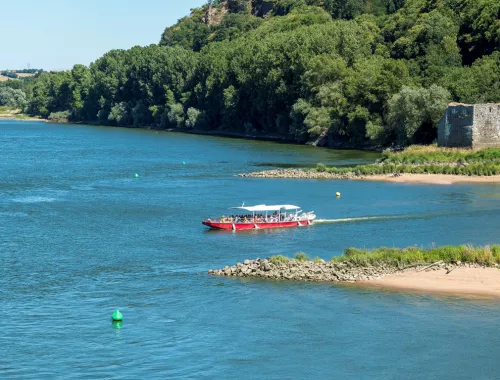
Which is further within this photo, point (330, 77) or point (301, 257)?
point (330, 77)

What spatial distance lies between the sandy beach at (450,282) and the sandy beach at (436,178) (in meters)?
32.0

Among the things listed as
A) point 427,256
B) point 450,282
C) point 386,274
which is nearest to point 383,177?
point 427,256

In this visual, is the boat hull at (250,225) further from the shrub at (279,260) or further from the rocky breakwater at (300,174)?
the rocky breakwater at (300,174)

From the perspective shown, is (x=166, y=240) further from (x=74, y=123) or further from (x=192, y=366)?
(x=74, y=123)

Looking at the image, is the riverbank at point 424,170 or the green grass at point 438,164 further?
the green grass at point 438,164

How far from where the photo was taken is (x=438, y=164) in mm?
77250

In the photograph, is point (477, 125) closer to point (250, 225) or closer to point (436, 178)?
point (436, 178)

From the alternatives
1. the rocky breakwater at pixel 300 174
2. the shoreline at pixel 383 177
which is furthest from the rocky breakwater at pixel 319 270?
the rocky breakwater at pixel 300 174

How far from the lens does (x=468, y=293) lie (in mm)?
37875

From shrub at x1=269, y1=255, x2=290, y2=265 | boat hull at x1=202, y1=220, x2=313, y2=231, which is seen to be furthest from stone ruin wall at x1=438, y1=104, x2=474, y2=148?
shrub at x1=269, y1=255, x2=290, y2=265

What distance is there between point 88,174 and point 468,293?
4999 cm

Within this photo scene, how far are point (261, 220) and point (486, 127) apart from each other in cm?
3532

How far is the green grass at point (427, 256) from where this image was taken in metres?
40.8

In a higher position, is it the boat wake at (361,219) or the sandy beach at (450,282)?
the boat wake at (361,219)
